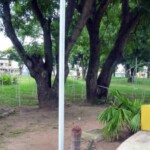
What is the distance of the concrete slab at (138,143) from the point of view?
5.63 metres

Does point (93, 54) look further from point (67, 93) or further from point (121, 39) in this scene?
point (67, 93)

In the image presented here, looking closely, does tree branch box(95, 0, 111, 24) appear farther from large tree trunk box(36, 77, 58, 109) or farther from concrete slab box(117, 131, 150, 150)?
concrete slab box(117, 131, 150, 150)

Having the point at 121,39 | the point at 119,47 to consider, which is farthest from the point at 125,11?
the point at 119,47

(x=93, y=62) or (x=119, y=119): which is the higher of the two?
(x=93, y=62)

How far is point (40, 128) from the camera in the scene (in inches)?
339

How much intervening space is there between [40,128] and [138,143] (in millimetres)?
3440

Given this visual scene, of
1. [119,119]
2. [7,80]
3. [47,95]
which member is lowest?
[119,119]

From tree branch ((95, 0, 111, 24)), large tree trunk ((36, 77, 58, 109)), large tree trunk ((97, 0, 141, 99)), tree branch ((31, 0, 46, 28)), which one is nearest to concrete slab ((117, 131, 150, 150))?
large tree trunk ((36, 77, 58, 109))

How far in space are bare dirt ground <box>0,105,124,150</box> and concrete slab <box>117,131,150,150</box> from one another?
1.73ft

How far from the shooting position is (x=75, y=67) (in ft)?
149

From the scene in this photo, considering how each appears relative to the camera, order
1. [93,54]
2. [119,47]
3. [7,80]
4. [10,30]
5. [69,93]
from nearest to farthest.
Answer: [10,30]
[93,54]
[119,47]
[69,93]
[7,80]

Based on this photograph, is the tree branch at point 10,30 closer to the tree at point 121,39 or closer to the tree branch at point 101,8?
the tree branch at point 101,8

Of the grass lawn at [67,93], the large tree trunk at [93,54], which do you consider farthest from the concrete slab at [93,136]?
the large tree trunk at [93,54]

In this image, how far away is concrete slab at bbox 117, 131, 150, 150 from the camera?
5629 millimetres
